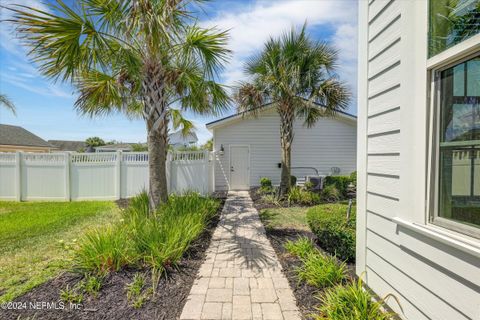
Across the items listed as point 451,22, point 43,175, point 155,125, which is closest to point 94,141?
point 43,175

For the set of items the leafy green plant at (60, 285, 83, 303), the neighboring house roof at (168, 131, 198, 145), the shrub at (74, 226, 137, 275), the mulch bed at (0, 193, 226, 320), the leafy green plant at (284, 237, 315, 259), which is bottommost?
the mulch bed at (0, 193, 226, 320)

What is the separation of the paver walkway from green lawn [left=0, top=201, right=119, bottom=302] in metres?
2.15

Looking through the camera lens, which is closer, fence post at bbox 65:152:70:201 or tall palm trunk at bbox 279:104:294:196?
tall palm trunk at bbox 279:104:294:196

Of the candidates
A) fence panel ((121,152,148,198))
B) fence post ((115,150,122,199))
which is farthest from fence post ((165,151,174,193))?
fence post ((115,150,122,199))

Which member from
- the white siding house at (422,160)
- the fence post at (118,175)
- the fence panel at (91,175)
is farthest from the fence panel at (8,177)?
the white siding house at (422,160)

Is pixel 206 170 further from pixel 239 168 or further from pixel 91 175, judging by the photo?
pixel 91 175

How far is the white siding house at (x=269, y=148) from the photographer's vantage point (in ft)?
37.8

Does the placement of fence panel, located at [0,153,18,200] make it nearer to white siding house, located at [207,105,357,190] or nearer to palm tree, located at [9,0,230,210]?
palm tree, located at [9,0,230,210]

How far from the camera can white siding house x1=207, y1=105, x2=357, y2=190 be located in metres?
11.5

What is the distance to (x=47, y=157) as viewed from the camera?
344 inches

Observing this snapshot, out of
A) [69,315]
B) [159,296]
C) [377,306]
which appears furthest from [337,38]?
[69,315]

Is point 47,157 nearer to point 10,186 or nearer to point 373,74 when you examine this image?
point 10,186

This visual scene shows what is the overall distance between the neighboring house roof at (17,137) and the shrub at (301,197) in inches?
1150

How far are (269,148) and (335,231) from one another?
8161 mm
